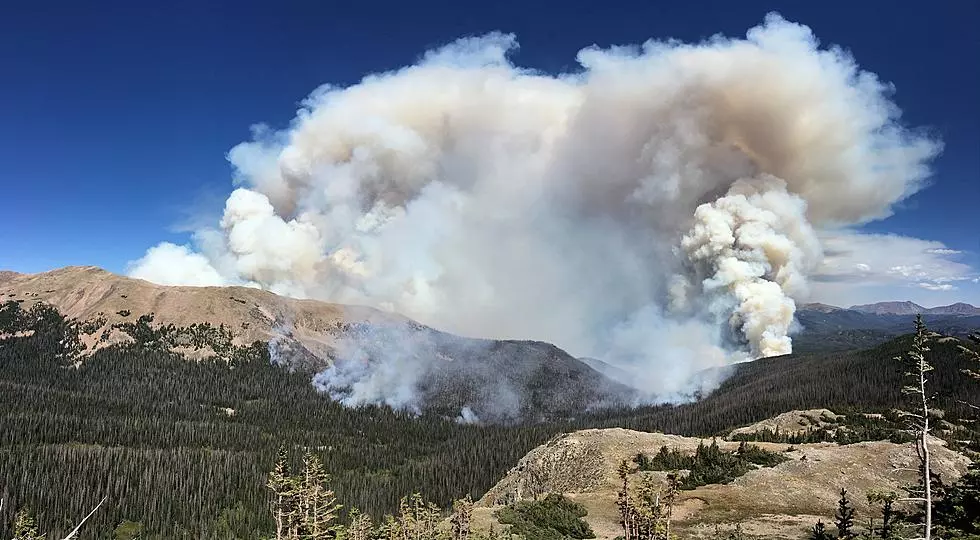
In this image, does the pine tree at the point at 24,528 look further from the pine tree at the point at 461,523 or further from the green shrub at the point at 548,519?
the green shrub at the point at 548,519

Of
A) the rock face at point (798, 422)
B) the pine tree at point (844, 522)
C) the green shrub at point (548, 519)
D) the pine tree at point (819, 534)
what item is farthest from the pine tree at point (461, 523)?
the rock face at point (798, 422)

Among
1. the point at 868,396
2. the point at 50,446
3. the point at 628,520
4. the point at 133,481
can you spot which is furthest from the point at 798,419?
the point at 50,446

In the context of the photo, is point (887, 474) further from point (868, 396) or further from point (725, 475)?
point (868, 396)

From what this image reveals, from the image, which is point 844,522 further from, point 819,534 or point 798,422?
point 798,422

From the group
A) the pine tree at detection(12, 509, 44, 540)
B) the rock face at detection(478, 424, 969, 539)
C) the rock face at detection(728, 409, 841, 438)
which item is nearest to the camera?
the rock face at detection(478, 424, 969, 539)

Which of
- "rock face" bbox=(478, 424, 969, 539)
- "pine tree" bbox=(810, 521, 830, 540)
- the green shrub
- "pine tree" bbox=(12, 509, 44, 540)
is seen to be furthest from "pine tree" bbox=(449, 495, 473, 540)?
"pine tree" bbox=(12, 509, 44, 540)

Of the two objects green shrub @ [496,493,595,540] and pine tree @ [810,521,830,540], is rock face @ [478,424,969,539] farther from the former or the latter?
pine tree @ [810,521,830,540]

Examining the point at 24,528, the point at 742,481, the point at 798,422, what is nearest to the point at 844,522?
the point at 742,481

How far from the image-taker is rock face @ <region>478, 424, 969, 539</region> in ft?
180

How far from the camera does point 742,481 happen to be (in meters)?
66.6

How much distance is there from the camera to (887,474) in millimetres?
67250

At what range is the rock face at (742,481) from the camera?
55.0 m

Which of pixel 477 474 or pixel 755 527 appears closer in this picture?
pixel 755 527

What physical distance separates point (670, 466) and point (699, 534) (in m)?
30.3
